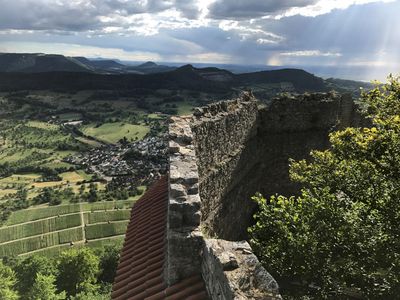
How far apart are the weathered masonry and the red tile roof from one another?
0.26 feet

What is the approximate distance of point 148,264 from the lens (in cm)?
979

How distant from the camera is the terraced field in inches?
4195

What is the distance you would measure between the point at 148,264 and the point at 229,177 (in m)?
5.53

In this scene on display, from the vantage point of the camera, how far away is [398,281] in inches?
342

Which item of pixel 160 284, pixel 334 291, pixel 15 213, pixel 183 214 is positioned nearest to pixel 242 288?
pixel 183 214

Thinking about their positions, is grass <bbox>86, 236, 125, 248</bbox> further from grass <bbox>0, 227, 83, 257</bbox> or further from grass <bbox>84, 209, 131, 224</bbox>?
grass <bbox>84, 209, 131, 224</bbox>

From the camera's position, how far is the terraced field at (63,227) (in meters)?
107

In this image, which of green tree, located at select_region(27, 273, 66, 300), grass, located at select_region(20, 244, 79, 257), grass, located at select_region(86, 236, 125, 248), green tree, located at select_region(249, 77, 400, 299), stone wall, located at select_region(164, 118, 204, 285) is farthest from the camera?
grass, located at select_region(86, 236, 125, 248)

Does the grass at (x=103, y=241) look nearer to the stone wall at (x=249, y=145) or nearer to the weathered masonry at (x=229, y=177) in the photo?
the stone wall at (x=249, y=145)

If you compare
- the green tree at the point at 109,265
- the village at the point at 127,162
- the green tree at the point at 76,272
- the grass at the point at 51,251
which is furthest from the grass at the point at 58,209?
the green tree at the point at 76,272

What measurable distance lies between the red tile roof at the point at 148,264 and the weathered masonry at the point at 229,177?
0.26 feet

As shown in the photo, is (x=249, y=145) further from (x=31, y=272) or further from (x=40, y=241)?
(x=40, y=241)

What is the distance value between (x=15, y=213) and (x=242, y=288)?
140985 mm

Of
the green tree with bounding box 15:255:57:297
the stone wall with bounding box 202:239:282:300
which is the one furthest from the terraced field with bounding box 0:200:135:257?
the stone wall with bounding box 202:239:282:300
